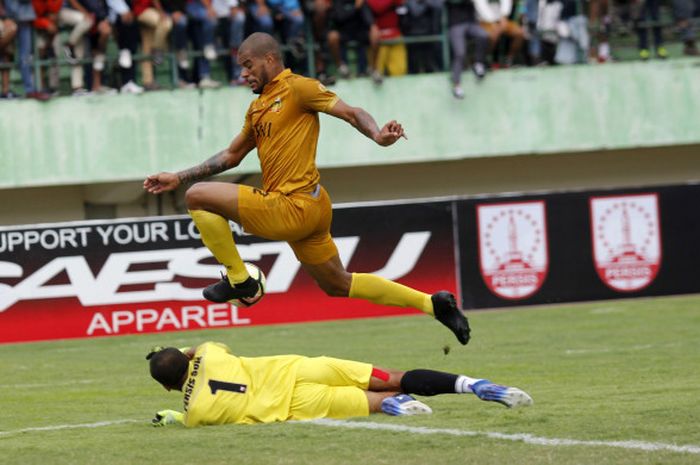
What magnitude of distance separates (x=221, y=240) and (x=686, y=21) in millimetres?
16650

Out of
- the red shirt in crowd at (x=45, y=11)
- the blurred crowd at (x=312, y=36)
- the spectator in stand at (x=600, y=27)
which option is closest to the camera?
the red shirt in crowd at (x=45, y=11)

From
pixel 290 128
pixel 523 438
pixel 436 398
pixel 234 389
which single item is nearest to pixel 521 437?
pixel 523 438

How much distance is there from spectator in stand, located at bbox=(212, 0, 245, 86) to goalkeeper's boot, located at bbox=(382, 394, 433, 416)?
13.4m

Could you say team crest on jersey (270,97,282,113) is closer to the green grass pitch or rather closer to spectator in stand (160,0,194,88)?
the green grass pitch

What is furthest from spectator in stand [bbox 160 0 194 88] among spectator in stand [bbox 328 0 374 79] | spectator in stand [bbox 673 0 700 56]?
spectator in stand [bbox 673 0 700 56]

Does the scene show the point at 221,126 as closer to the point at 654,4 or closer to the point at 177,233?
the point at 177,233

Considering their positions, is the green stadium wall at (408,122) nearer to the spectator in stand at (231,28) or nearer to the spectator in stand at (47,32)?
the spectator in stand at (47,32)

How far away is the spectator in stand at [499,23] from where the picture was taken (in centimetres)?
2327

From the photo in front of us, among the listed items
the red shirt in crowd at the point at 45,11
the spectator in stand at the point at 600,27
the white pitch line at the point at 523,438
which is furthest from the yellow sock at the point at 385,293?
the spectator in stand at the point at 600,27

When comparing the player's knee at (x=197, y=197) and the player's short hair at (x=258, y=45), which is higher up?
the player's short hair at (x=258, y=45)

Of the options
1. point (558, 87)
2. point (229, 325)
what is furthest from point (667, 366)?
point (558, 87)

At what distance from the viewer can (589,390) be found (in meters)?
11.6

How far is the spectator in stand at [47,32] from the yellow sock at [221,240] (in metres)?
13.3

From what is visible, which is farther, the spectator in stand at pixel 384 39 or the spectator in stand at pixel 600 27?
the spectator in stand at pixel 600 27
